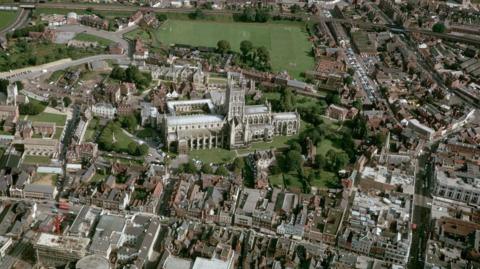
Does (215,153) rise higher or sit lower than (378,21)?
lower

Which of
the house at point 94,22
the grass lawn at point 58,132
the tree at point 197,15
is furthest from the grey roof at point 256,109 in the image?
the house at point 94,22

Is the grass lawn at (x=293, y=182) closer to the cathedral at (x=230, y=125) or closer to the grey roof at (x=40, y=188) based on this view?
the cathedral at (x=230, y=125)

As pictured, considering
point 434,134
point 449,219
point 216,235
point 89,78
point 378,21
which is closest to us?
point 216,235

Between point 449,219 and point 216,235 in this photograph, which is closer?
point 216,235

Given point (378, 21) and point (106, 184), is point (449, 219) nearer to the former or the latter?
point (106, 184)

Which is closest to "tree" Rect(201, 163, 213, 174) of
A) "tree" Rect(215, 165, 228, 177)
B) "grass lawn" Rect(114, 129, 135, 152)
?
"tree" Rect(215, 165, 228, 177)

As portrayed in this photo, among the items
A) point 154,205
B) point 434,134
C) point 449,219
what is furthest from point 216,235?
point 434,134

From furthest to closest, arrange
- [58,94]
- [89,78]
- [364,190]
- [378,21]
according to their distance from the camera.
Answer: [378,21]
[89,78]
[58,94]
[364,190]
